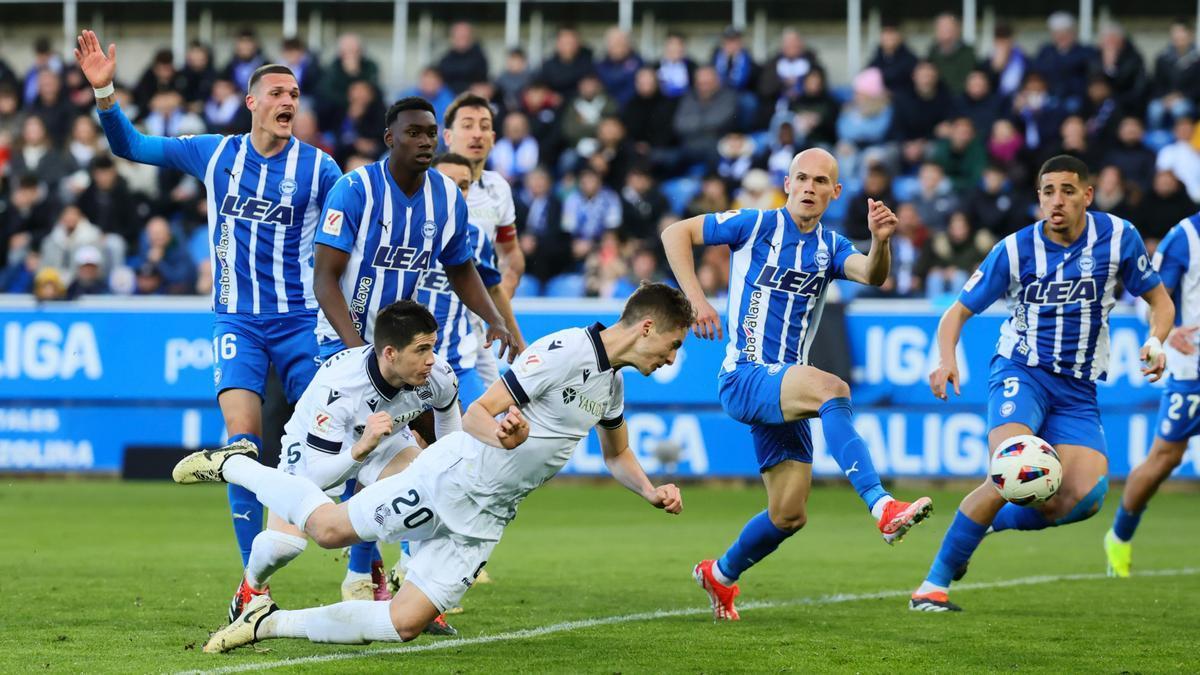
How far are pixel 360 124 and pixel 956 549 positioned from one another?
14.1 m

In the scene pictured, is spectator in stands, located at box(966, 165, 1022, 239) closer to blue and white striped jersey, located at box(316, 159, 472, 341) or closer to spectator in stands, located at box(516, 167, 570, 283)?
spectator in stands, located at box(516, 167, 570, 283)

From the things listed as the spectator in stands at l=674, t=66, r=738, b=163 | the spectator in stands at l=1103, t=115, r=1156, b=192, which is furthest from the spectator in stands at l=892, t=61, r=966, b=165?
the spectator in stands at l=1103, t=115, r=1156, b=192

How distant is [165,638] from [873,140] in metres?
14.3

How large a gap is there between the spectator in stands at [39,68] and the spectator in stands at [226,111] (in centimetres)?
295

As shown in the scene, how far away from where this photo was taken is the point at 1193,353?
1025 centimetres

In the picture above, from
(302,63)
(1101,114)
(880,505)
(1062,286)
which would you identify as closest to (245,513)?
(880,505)

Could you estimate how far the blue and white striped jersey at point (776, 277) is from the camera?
325 inches

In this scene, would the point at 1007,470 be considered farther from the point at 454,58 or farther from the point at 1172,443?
the point at 454,58

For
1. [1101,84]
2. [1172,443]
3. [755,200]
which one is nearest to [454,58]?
[755,200]

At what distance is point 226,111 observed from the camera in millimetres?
21500

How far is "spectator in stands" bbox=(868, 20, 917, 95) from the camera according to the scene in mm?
20641

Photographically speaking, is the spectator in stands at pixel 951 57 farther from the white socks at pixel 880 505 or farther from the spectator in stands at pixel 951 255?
the white socks at pixel 880 505

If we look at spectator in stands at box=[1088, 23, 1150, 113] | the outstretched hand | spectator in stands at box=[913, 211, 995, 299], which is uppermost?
spectator in stands at box=[1088, 23, 1150, 113]

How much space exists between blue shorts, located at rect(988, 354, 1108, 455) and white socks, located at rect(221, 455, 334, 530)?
368cm
